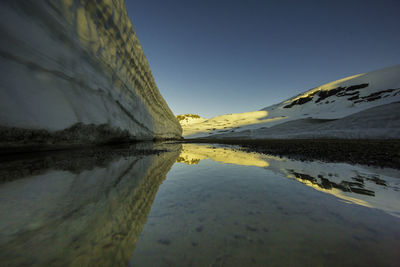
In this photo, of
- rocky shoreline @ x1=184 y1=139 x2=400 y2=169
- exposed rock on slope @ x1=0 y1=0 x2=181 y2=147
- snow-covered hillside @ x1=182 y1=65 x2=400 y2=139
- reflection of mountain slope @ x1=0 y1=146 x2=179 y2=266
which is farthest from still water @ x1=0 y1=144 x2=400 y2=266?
snow-covered hillside @ x1=182 y1=65 x2=400 y2=139

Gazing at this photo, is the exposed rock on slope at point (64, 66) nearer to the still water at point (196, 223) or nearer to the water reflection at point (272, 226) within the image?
the still water at point (196, 223)

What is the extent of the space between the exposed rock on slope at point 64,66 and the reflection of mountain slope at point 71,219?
190 centimetres

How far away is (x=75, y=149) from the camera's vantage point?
12.6ft

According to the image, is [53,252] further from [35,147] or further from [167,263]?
[35,147]

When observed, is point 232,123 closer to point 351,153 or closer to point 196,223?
point 351,153

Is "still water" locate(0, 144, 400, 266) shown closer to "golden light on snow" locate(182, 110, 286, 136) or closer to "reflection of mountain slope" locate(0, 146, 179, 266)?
"reflection of mountain slope" locate(0, 146, 179, 266)

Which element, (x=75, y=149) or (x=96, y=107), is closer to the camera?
(x=75, y=149)

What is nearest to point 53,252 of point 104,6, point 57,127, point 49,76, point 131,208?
point 131,208

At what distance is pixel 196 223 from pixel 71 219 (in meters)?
0.71

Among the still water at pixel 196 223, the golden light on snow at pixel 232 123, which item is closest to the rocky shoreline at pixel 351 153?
the still water at pixel 196 223

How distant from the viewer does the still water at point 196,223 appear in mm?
623

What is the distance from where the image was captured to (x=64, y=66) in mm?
3229

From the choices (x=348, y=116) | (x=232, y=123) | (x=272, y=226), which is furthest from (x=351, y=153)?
(x=232, y=123)

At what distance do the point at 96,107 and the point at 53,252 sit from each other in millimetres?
4286
